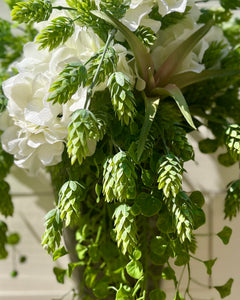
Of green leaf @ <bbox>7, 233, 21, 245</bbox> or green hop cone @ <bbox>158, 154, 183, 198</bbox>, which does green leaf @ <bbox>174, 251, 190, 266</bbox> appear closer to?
green hop cone @ <bbox>158, 154, 183, 198</bbox>

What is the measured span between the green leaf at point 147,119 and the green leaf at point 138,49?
0.10 feet

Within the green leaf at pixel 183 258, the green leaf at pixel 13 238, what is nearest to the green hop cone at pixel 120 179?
the green leaf at pixel 183 258

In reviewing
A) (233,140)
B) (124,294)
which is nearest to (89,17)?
(233,140)

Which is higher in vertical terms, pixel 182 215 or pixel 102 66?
pixel 102 66

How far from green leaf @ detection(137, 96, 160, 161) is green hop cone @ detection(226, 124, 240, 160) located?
4.2 inches

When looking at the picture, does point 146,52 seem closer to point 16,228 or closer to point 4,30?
point 4,30

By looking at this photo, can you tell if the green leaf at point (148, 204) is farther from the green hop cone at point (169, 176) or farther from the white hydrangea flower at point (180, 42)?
the white hydrangea flower at point (180, 42)

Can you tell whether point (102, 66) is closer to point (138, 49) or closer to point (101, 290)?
point (138, 49)

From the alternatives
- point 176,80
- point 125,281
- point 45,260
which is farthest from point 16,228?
point 176,80

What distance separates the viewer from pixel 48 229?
495 mm

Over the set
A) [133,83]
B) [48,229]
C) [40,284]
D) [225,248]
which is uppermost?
[133,83]

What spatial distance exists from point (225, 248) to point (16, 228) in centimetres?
42

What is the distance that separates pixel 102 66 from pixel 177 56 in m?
0.13

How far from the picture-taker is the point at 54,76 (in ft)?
1.78
